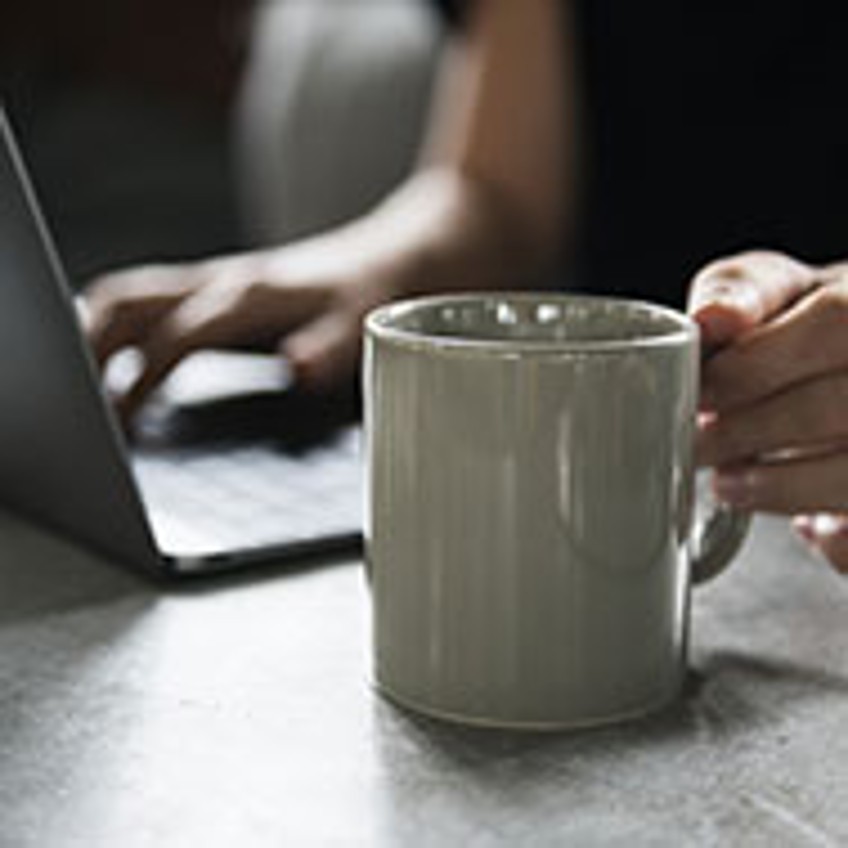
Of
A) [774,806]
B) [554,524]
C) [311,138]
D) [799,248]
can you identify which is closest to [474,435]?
[554,524]

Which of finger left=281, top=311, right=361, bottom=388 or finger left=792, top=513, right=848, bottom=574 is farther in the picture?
finger left=281, top=311, right=361, bottom=388

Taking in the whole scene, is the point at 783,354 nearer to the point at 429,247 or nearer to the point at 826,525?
the point at 826,525

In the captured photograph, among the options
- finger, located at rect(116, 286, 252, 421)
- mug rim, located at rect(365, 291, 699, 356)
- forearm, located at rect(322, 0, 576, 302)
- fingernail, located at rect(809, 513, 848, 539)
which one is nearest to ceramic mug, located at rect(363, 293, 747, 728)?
mug rim, located at rect(365, 291, 699, 356)

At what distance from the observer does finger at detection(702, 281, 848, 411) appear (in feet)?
1.87

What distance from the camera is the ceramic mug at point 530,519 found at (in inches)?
18.7

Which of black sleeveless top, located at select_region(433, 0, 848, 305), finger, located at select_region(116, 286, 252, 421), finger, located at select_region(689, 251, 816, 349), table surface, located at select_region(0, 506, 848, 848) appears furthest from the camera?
black sleeveless top, located at select_region(433, 0, 848, 305)

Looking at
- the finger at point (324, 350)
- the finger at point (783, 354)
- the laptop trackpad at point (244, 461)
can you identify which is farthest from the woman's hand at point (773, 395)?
the finger at point (324, 350)

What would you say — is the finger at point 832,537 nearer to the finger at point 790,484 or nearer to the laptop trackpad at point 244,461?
the finger at point 790,484

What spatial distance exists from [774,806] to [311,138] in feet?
5.88

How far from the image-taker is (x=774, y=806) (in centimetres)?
45

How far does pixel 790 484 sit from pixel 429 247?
0.68 metres

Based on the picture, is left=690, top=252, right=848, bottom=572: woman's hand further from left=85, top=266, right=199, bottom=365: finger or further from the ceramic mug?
left=85, top=266, right=199, bottom=365: finger

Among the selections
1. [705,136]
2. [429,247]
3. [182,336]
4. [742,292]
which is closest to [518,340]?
[742,292]

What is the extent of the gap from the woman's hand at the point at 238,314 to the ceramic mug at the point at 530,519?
40 cm
